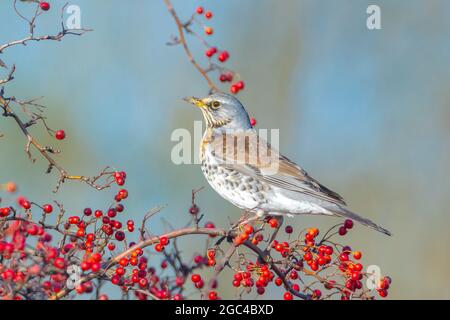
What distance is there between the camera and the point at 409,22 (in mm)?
6312

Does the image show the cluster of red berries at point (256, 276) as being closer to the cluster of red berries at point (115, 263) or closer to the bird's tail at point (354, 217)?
the cluster of red berries at point (115, 263)

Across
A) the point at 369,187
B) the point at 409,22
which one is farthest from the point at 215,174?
the point at 409,22

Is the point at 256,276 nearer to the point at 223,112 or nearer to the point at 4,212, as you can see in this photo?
the point at 4,212

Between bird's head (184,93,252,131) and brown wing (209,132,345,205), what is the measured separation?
0.10 metres

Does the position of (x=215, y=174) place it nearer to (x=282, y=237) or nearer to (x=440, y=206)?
(x=282, y=237)

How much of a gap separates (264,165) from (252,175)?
A: 0.41 ft

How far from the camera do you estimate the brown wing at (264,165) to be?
3930 mm

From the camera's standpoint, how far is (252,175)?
4.02 m

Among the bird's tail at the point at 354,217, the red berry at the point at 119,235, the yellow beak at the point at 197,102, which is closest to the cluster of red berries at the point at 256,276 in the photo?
the red berry at the point at 119,235

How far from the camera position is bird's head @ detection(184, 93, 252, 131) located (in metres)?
4.29

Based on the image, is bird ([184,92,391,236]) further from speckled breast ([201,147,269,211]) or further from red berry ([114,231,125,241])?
red berry ([114,231,125,241])

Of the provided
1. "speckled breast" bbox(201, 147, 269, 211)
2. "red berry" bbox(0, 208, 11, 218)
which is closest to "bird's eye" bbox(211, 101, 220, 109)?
"speckled breast" bbox(201, 147, 269, 211)

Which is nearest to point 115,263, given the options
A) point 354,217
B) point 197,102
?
point 354,217
